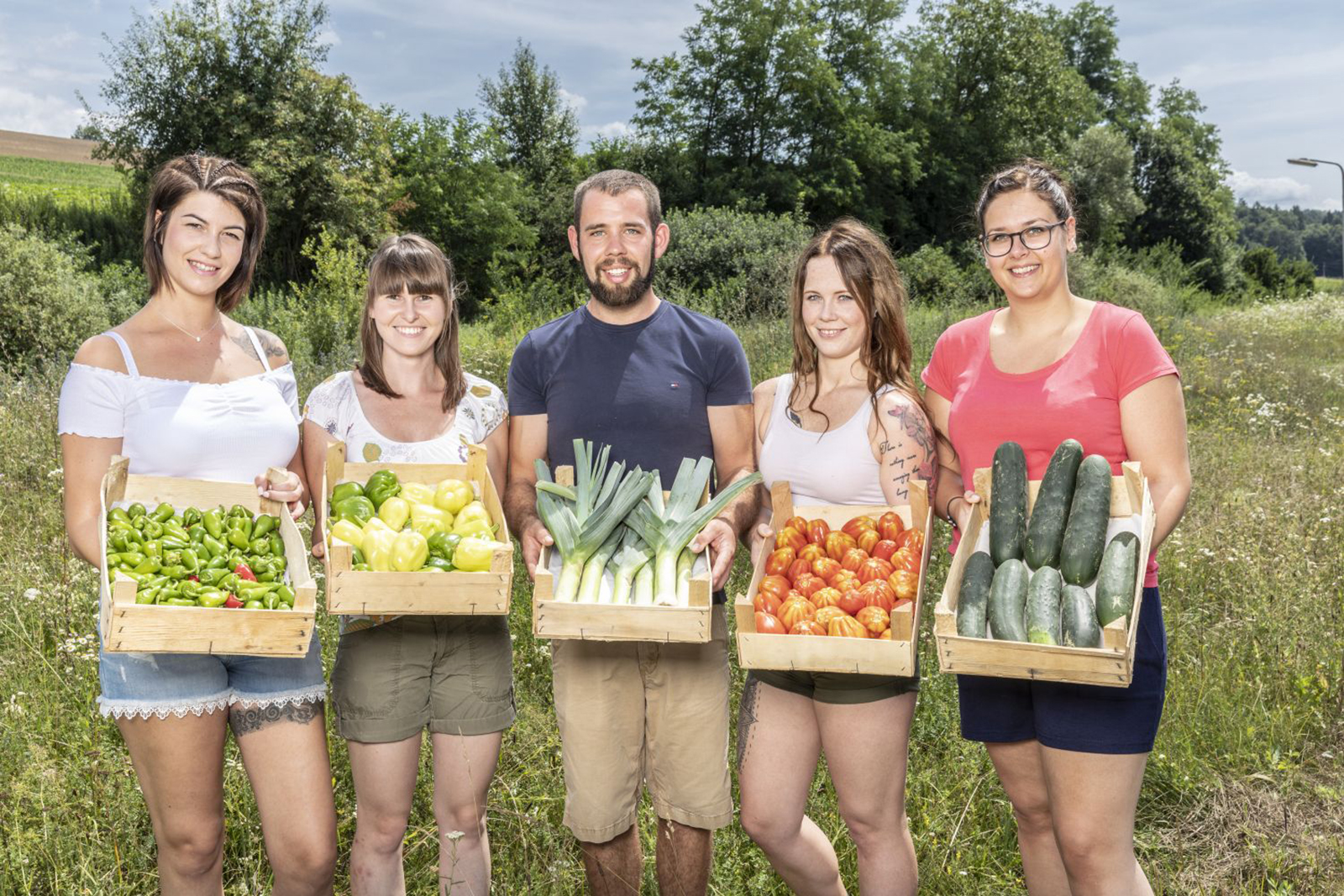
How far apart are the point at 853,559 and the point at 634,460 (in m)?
0.94

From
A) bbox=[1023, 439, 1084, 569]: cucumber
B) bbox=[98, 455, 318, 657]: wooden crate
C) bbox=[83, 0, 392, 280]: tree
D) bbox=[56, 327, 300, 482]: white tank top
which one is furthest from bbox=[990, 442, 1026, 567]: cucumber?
bbox=[83, 0, 392, 280]: tree

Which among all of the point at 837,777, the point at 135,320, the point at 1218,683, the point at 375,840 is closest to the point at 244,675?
the point at 375,840

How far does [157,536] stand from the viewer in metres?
2.80

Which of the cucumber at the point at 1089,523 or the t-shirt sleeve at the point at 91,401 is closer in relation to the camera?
the cucumber at the point at 1089,523

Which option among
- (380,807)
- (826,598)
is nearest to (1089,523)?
(826,598)

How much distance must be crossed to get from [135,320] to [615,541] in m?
1.69

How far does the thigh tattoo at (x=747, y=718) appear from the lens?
321 centimetres

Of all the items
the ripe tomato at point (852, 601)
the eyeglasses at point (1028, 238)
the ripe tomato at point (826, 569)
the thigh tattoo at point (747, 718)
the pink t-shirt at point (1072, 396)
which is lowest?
the thigh tattoo at point (747, 718)

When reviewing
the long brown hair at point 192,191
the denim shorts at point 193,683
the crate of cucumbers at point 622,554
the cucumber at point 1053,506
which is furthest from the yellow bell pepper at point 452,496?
the cucumber at point 1053,506

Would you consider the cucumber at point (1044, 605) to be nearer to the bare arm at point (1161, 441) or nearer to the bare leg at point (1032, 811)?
the bare arm at point (1161, 441)

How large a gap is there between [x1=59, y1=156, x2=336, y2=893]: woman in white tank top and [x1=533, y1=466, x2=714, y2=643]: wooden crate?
0.82 meters

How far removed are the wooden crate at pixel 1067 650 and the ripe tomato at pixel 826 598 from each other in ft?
1.03

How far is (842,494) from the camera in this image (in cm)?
325

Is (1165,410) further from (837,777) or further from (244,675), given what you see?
(244,675)
